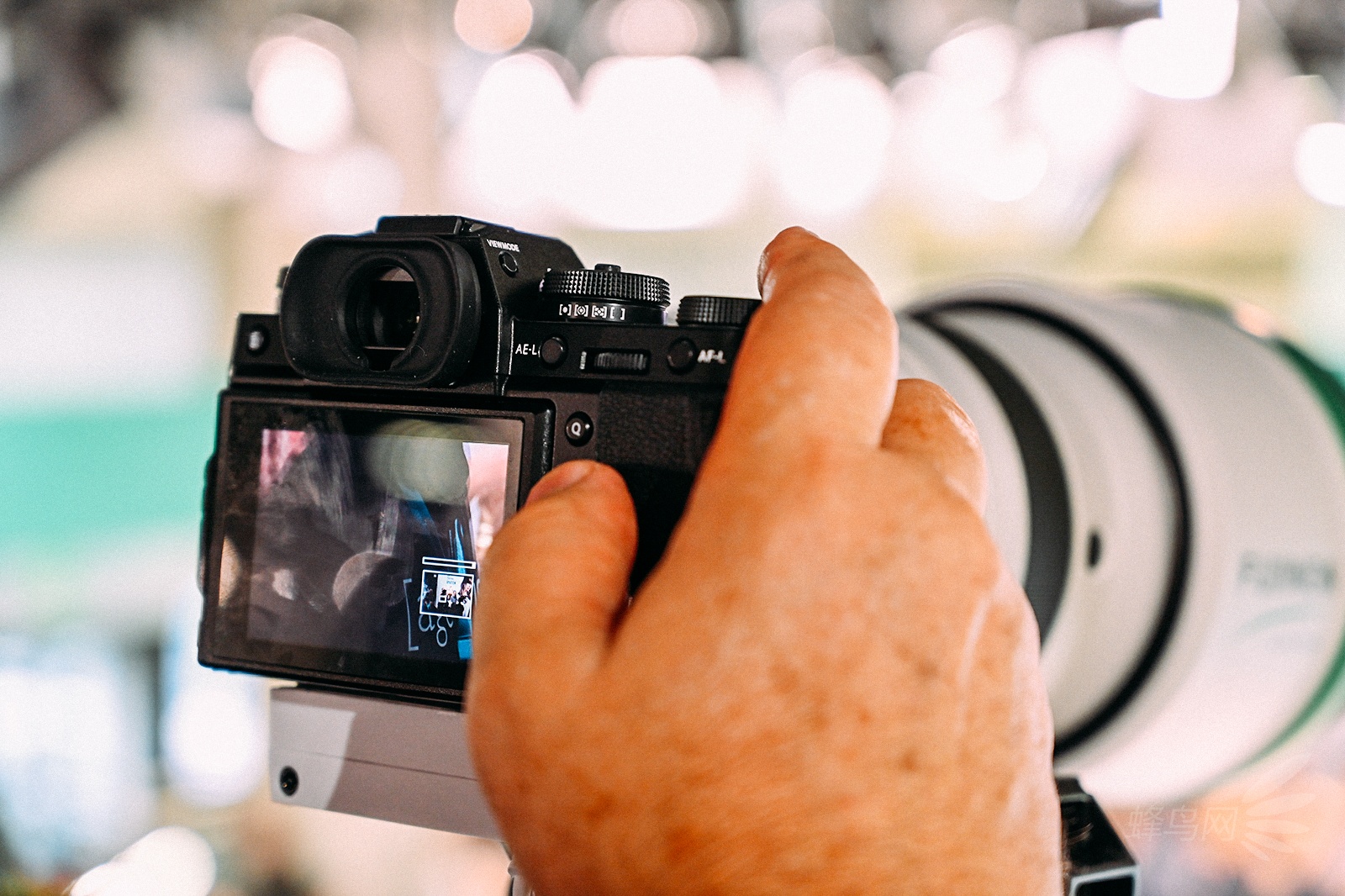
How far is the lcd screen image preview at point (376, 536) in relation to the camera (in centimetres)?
45

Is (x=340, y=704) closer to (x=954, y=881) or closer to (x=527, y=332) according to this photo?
(x=527, y=332)

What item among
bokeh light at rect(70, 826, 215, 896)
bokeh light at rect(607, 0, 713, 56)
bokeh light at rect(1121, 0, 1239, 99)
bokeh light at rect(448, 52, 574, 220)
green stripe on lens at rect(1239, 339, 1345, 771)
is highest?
bokeh light at rect(607, 0, 713, 56)

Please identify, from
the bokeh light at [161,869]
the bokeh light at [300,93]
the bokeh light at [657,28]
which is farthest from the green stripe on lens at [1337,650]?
the bokeh light at [300,93]

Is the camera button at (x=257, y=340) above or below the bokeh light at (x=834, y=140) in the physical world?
below

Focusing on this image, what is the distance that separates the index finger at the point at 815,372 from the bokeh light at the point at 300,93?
2220mm

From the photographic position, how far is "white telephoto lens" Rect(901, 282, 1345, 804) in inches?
24.0

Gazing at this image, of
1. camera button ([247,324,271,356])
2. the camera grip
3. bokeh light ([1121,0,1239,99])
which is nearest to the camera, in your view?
the camera grip

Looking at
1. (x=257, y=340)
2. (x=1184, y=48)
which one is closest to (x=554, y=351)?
(x=257, y=340)

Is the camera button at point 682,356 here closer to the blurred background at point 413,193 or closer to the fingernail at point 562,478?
the fingernail at point 562,478

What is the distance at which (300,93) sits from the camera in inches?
91.5

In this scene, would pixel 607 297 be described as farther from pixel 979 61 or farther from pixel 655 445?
pixel 979 61

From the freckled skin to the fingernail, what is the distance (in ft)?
0.16

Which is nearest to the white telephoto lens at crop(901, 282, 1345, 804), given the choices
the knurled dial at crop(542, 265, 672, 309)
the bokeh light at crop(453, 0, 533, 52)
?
the knurled dial at crop(542, 265, 672, 309)

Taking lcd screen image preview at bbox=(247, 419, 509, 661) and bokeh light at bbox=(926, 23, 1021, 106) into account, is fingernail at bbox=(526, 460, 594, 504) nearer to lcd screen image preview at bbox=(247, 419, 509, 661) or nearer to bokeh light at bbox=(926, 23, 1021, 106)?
lcd screen image preview at bbox=(247, 419, 509, 661)
